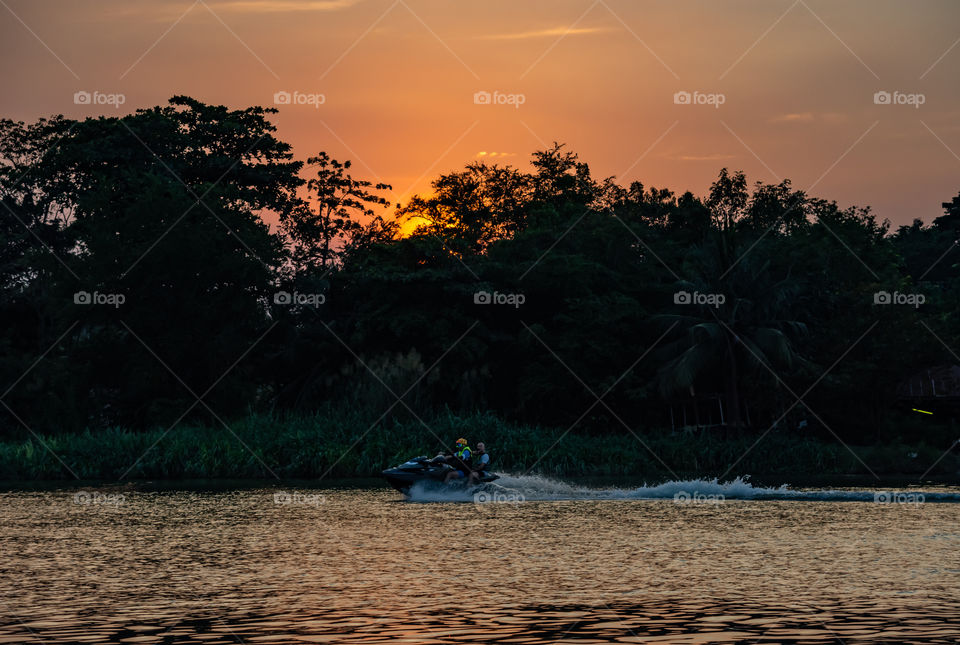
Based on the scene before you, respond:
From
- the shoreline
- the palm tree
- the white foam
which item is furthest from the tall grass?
the white foam

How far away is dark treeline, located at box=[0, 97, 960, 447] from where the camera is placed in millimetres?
57469

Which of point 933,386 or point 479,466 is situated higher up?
point 933,386

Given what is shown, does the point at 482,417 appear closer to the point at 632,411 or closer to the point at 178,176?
the point at 632,411

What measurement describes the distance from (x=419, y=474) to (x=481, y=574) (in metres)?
17.2

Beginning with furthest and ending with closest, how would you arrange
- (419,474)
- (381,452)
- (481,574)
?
(381,452) < (419,474) < (481,574)

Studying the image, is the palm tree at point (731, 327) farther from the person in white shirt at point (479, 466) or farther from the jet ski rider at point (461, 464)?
the jet ski rider at point (461, 464)

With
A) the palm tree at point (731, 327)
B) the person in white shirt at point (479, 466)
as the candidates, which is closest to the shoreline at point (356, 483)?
the person in white shirt at point (479, 466)

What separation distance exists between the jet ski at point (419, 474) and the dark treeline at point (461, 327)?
529 inches

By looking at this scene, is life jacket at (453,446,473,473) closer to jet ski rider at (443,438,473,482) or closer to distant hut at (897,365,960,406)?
jet ski rider at (443,438,473,482)

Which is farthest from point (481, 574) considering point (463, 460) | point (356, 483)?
point (356, 483)

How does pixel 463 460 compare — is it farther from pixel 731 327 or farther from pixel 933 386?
pixel 933 386

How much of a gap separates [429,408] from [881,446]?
2086cm

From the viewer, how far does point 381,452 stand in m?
47.7

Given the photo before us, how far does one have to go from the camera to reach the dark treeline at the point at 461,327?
57469 mm
